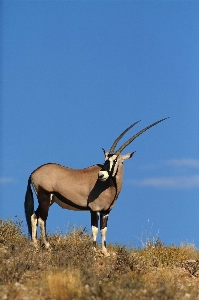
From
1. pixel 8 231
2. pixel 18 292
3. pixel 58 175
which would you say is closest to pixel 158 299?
pixel 18 292

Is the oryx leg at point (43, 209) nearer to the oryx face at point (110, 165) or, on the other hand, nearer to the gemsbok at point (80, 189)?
the gemsbok at point (80, 189)

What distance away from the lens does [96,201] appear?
1495 centimetres

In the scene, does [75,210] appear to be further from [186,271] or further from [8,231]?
[186,271]

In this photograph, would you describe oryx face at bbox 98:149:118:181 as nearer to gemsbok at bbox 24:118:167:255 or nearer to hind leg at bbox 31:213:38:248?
gemsbok at bbox 24:118:167:255

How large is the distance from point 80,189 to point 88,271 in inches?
178

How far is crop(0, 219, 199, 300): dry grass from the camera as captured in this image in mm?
10094

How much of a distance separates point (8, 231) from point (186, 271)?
5192mm

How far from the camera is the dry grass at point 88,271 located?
33.1 ft

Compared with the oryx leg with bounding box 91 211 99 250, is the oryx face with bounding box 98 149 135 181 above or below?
above

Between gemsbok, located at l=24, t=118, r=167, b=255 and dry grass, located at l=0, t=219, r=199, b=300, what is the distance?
2.45ft

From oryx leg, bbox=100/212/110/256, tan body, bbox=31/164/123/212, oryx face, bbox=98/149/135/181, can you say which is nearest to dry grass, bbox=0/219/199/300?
oryx leg, bbox=100/212/110/256

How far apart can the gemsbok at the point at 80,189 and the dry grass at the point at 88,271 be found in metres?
0.75

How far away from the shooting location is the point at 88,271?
11000 millimetres

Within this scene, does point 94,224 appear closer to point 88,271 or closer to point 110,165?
point 110,165
